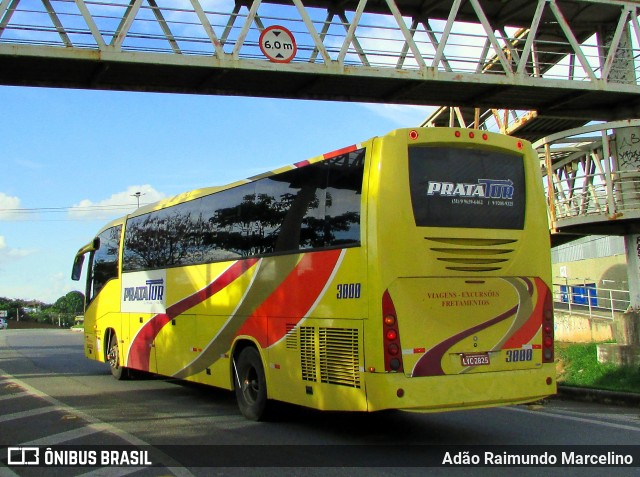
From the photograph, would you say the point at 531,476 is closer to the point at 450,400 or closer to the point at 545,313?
the point at 450,400

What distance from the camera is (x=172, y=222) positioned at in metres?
11.8

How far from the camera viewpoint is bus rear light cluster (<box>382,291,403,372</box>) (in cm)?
687

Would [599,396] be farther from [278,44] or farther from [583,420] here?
[278,44]

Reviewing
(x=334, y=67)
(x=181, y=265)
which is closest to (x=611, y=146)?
(x=334, y=67)

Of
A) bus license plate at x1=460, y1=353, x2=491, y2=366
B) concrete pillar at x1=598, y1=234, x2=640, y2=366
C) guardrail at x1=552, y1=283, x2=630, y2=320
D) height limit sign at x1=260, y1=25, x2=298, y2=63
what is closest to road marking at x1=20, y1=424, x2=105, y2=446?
bus license plate at x1=460, y1=353, x2=491, y2=366

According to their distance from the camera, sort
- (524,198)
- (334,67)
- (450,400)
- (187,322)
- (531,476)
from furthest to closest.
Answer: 1. (334,67)
2. (187,322)
3. (524,198)
4. (450,400)
5. (531,476)

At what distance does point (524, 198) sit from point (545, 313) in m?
1.39

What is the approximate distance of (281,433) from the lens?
8.24 m

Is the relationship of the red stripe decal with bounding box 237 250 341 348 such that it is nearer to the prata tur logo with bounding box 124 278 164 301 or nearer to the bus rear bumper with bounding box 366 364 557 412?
the bus rear bumper with bounding box 366 364 557 412

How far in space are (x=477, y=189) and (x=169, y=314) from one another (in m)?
6.24

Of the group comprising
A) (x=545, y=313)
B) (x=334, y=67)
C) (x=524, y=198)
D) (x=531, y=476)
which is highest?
(x=334, y=67)

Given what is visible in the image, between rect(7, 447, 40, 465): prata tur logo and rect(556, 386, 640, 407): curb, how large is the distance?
8.76 metres

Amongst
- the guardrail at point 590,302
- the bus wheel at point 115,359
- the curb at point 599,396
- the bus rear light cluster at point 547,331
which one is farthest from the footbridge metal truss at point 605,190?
the bus wheel at point 115,359

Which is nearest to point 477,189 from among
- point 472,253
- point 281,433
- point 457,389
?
point 472,253
